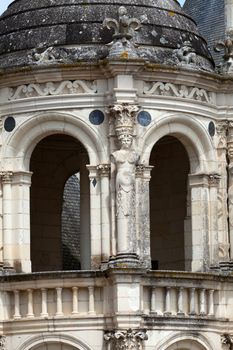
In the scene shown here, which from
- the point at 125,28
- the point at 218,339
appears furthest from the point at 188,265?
the point at 125,28

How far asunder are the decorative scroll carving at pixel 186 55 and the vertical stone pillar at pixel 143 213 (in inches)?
112

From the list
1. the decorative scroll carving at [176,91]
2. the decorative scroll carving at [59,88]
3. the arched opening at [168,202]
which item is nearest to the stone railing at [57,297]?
the decorative scroll carving at [59,88]

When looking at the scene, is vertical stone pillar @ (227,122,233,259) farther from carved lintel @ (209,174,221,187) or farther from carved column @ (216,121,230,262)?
carved lintel @ (209,174,221,187)

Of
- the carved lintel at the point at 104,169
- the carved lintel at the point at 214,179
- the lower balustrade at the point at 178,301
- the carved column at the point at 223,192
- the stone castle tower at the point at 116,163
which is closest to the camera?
the stone castle tower at the point at 116,163

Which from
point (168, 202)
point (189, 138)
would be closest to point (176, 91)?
point (189, 138)

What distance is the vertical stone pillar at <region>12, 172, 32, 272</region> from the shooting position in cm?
4944

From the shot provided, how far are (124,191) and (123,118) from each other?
1.79 metres

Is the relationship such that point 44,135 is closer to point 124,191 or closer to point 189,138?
point 124,191

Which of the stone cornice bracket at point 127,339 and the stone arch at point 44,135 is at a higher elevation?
the stone arch at point 44,135

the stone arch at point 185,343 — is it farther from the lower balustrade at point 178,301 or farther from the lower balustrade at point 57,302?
the lower balustrade at point 57,302

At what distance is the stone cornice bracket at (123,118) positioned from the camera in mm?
48688

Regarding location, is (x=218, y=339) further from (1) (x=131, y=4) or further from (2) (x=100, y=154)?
(1) (x=131, y=4)

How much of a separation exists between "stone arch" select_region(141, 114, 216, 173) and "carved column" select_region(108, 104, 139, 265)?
727 mm

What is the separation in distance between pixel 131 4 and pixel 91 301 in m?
7.72
